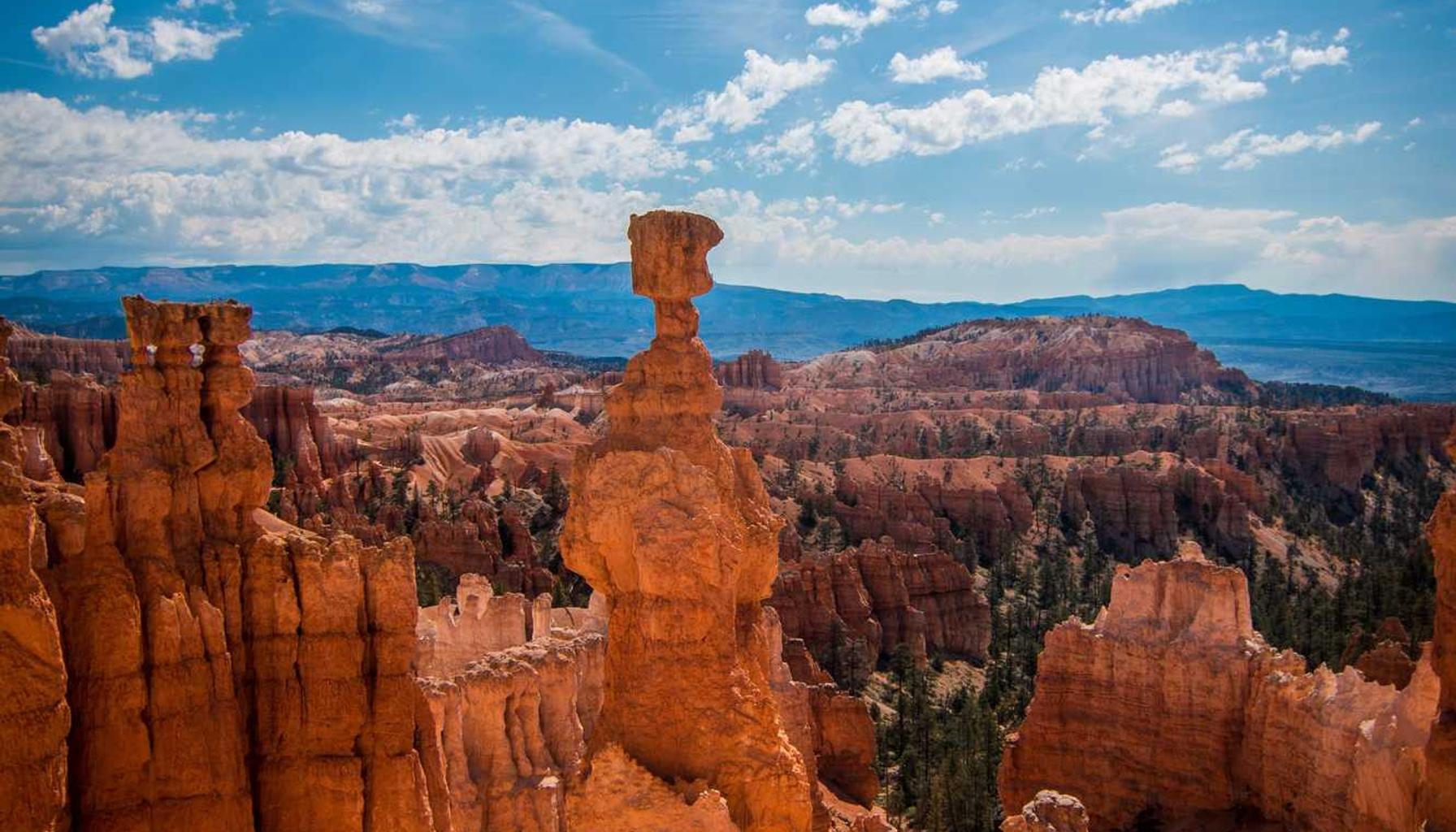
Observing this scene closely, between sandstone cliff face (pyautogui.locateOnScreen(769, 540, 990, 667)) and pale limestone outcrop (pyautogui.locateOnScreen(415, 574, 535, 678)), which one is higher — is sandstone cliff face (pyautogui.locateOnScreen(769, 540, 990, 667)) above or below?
below

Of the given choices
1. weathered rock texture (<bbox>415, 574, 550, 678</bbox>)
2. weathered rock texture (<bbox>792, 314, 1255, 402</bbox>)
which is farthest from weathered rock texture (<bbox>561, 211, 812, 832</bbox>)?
weathered rock texture (<bbox>792, 314, 1255, 402</bbox>)

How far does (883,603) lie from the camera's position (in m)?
35.6

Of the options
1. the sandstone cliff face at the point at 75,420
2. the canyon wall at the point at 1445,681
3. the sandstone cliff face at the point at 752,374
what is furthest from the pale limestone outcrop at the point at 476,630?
the sandstone cliff face at the point at 752,374

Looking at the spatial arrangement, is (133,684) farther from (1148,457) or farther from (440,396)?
(440,396)

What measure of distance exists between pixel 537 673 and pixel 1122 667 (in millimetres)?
8473

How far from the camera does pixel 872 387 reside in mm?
109188

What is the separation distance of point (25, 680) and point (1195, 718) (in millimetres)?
13774

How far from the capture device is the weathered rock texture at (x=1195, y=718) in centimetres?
1305

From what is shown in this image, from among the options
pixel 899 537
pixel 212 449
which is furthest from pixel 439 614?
pixel 899 537

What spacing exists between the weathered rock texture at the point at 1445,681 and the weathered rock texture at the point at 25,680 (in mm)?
8838

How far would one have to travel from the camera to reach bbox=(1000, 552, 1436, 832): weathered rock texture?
13.1m

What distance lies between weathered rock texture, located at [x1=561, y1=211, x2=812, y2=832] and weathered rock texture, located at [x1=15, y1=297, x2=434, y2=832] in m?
2.40

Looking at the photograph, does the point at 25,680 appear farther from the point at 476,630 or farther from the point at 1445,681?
the point at 476,630

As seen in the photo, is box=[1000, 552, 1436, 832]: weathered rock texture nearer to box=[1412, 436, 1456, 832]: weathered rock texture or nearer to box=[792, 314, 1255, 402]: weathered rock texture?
box=[1412, 436, 1456, 832]: weathered rock texture
